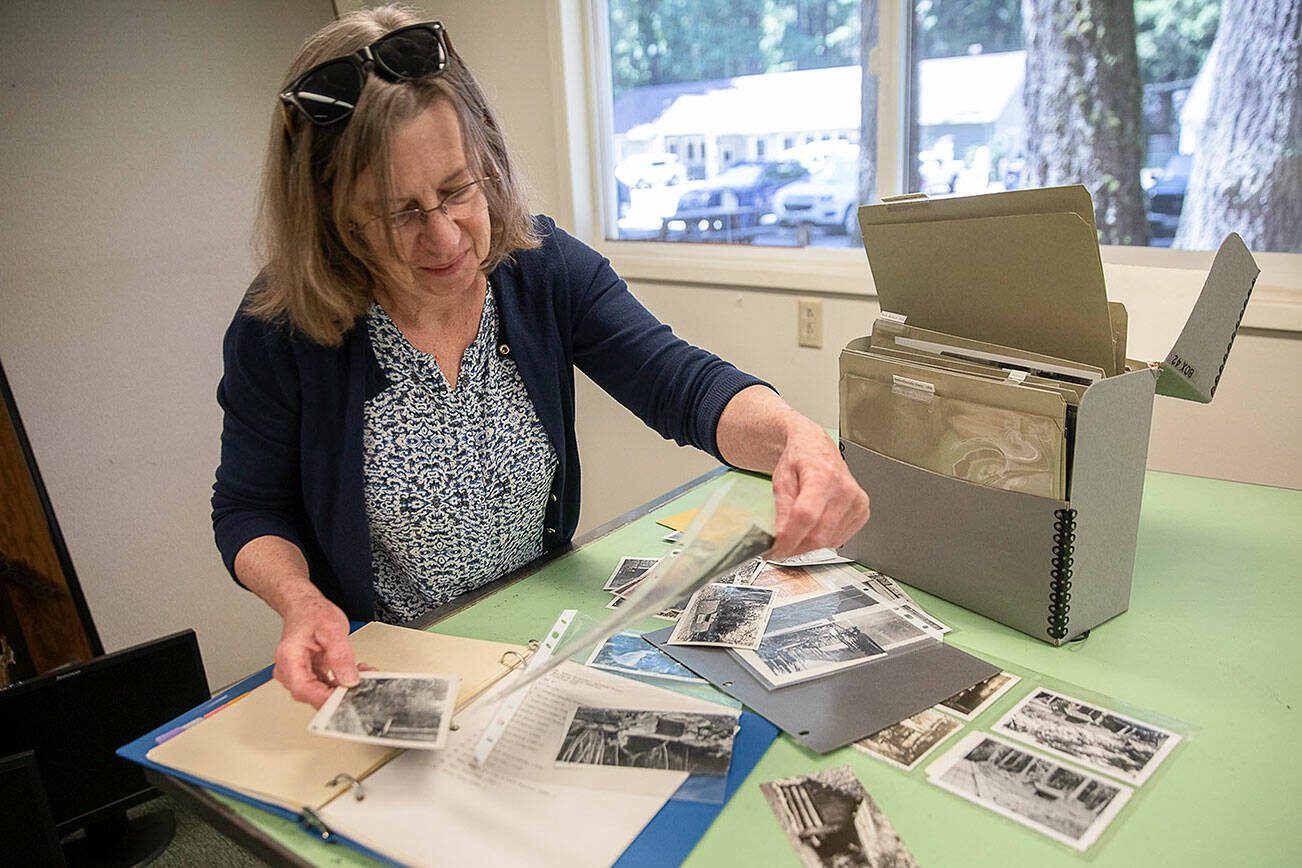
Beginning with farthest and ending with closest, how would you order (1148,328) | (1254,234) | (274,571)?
(1254,234)
(1148,328)
(274,571)

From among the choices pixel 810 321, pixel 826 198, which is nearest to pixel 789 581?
pixel 810 321

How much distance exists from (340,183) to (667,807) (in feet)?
2.51

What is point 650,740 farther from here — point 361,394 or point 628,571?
point 361,394

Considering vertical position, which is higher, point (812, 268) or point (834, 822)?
point (812, 268)

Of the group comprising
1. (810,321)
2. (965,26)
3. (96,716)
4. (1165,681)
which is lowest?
Answer: (96,716)

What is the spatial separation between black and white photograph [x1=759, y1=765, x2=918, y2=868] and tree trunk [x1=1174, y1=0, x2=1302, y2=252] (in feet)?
4.74

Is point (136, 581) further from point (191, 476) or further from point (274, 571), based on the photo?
point (274, 571)

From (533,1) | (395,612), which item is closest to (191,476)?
(395,612)

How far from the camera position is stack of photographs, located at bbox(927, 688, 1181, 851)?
0.70 m

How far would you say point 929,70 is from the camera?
193cm

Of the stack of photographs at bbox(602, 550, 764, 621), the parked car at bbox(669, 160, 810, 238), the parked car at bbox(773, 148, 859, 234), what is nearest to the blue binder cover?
the stack of photographs at bbox(602, 550, 764, 621)

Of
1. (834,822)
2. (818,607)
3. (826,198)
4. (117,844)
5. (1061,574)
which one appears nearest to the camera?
(834,822)

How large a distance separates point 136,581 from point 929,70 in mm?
2178

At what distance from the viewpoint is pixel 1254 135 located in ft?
5.32
